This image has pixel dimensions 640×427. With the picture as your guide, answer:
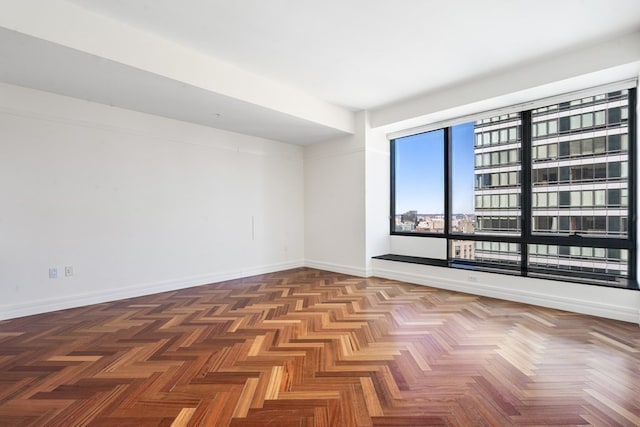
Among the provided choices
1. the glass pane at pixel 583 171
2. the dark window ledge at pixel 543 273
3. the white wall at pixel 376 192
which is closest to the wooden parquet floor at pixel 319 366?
the dark window ledge at pixel 543 273

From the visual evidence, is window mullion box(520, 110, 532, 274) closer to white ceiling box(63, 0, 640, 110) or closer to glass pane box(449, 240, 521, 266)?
glass pane box(449, 240, 521, 266)

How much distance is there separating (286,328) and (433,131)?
377 cm

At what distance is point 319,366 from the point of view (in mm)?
2059

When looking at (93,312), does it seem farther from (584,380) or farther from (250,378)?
(584,380)

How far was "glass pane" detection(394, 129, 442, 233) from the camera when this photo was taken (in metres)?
4.70

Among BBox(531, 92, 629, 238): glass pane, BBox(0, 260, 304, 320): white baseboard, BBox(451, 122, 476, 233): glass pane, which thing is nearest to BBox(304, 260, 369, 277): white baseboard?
BBox(0, 260, 304, 320): white baseboard

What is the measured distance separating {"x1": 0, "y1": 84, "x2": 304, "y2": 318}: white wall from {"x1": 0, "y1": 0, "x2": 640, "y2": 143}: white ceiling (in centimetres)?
41

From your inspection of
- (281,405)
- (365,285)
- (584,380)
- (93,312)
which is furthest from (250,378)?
(365,285)

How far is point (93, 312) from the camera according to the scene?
3207mm

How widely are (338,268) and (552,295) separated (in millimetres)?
2983

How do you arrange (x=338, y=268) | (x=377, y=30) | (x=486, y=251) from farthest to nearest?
(x=338, y=268) → (x=486, y=251) → (x=377, y=30)

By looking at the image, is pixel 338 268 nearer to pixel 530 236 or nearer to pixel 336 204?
pixel 336 204

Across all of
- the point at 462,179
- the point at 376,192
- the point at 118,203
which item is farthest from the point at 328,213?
the point at 118,203

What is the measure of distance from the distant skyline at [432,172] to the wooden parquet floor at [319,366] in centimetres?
176
